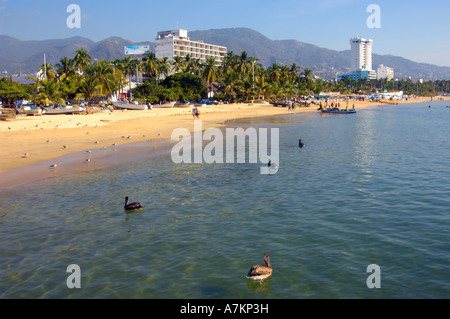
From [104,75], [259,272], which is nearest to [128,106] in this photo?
[104,75]

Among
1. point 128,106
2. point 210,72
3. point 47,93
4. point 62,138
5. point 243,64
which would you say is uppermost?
point 243,64

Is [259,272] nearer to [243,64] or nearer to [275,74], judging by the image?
[243,64]

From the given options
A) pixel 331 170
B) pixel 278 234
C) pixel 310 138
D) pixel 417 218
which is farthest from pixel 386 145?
pixel 278 234

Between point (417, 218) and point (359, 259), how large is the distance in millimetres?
4643

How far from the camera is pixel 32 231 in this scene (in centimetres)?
1231
